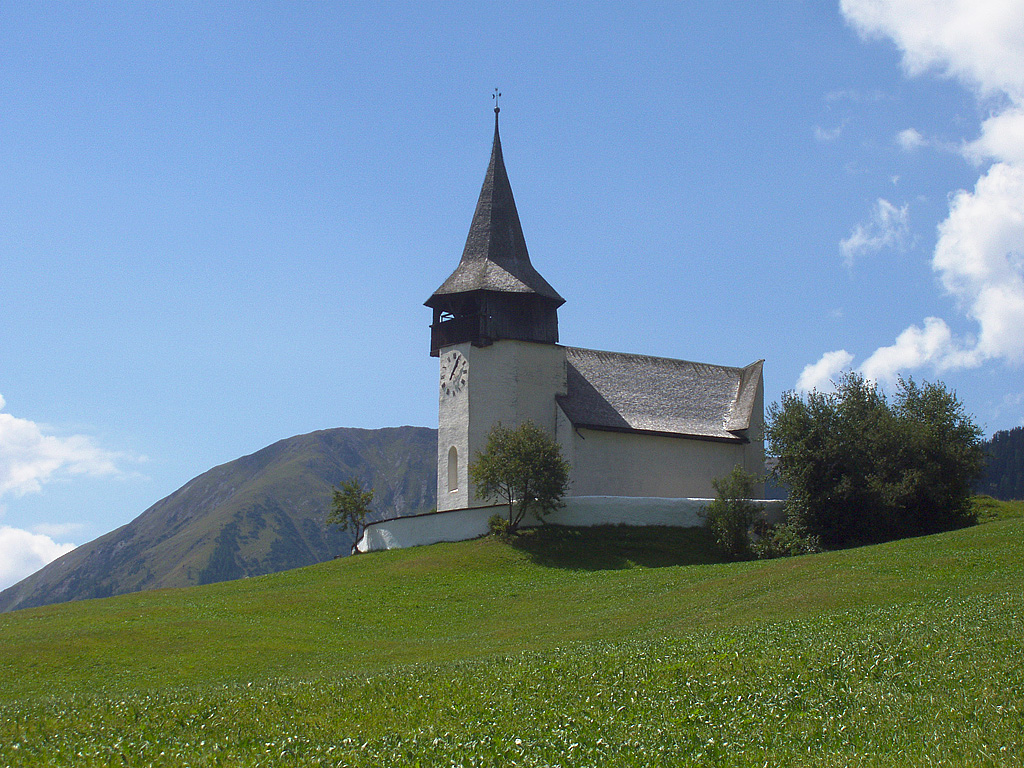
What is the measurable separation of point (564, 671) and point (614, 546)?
83.1 ft

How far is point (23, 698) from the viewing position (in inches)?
715

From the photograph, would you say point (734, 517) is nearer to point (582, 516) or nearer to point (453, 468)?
point (582, 516)

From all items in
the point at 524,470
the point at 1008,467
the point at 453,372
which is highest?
the point at 453,372

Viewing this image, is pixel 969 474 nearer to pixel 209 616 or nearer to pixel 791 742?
pixel 209 616

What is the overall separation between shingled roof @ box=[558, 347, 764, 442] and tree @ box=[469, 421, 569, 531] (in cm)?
701

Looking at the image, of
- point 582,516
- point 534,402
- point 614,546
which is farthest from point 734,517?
point 534,402

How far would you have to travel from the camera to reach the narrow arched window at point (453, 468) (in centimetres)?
4847

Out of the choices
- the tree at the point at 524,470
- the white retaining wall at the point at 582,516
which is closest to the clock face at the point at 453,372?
the tree at the point at 524,470

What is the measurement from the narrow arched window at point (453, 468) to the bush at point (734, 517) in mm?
13042

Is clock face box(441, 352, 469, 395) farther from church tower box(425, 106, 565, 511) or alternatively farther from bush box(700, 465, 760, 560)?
bush box(700, 465, 760, 560)

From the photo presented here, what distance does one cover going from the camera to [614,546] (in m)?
40.4

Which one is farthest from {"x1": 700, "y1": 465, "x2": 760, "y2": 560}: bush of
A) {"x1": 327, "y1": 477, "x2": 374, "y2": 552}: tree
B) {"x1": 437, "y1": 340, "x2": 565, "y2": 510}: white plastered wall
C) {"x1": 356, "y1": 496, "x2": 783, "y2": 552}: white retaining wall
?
{"x1": 327, "y1": 477, "x2": 374, "y2": 552}: tree

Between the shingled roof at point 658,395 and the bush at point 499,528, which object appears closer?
the bush at point 499,528

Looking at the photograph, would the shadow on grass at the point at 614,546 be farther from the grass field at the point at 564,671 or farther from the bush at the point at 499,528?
the grass field at the point at 564,671
